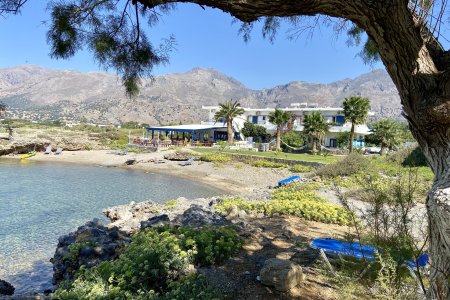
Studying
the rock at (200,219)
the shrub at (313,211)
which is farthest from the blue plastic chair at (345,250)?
the shrub at (313,211)

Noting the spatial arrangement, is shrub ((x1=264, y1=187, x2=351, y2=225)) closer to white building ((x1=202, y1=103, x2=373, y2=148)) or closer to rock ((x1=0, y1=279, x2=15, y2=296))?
rock ((x1=0, y1=279, x2=15, y2=296))

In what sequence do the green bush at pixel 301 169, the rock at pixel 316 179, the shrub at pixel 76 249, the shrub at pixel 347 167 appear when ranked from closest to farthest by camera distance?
the shrub at pixel 76 249
the rock at pixel 316 179
the shrub at pixel 347 167
the green bush at pixel 301 169

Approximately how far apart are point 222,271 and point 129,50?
321 cm

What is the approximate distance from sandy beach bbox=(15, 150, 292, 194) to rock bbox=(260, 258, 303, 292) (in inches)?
578

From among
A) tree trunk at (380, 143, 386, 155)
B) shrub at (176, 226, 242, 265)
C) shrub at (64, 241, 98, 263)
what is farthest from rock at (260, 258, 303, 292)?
tree trunk at (380, 143, 386, 155)

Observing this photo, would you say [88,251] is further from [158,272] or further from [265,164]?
[265,164]

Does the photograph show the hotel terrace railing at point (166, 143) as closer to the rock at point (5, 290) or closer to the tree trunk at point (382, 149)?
the tree trunk at point (382, 149)

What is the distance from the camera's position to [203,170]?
2941cm

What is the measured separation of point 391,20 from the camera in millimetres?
2586

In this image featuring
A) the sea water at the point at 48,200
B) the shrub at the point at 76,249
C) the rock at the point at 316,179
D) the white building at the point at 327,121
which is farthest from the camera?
the white building at the point at 327,121

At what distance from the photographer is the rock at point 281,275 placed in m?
4.23

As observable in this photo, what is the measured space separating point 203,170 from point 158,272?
24763mm

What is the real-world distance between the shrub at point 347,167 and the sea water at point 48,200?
6.62 m

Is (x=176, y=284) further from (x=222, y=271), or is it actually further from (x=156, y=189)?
(x=156, y=189)
